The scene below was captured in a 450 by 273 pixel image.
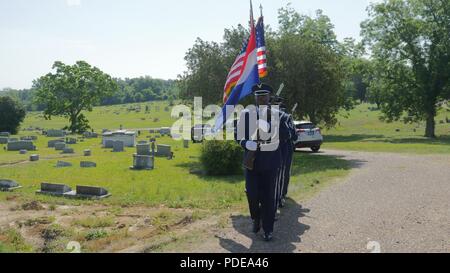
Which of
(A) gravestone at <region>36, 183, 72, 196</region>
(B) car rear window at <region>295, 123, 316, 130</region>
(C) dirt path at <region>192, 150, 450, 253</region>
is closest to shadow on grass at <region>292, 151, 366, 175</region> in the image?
(B) car rear window at <region>295, 123, 316, 130</region>

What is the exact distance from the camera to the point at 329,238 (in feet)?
22.1

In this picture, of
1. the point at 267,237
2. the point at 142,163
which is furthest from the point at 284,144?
the point at 142,163

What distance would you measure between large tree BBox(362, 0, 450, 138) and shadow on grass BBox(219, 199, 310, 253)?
30.3 meters

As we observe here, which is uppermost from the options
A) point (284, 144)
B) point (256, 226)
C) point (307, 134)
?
point (284, 144)

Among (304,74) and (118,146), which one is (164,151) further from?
(304,74)

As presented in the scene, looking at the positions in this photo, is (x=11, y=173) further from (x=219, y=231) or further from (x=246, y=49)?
(x=219, y=231)

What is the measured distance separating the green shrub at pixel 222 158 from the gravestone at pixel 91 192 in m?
5.04

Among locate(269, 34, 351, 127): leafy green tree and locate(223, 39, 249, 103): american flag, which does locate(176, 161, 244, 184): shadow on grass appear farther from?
locate(269, 34, 351, 127): leafy green tree

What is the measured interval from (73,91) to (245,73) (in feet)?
152

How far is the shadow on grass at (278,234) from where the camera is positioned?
20.6 feet

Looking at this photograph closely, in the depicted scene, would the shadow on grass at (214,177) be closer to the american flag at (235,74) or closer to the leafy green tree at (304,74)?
the american flag at (235,74)

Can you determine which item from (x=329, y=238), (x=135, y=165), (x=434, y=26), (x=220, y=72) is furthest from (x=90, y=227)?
(x=434, y=26)

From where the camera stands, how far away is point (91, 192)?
1188cm

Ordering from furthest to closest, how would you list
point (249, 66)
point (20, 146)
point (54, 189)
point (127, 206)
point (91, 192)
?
point (20, 146) → point (54, 189) → point (91, 192) → point (249, 66) → point (127, 206)
